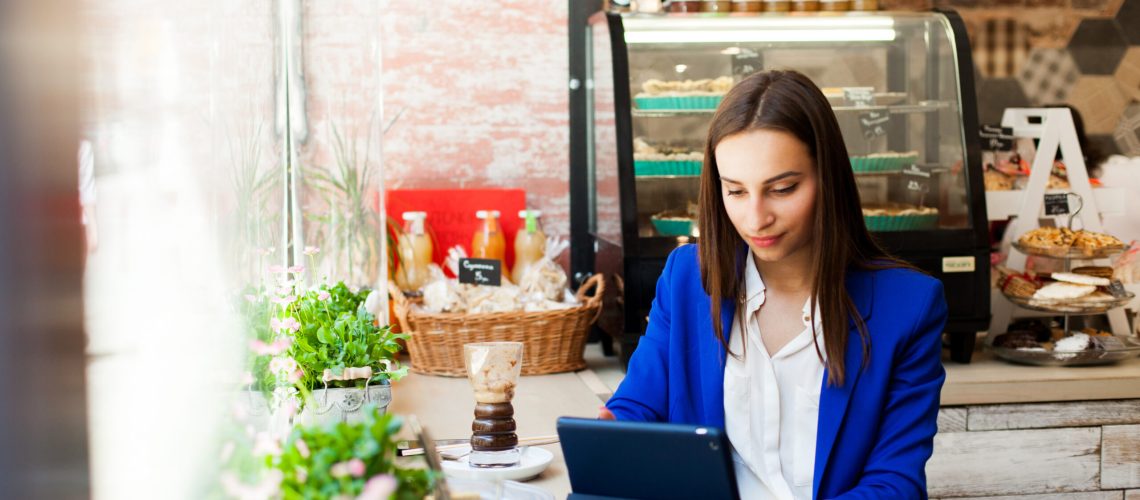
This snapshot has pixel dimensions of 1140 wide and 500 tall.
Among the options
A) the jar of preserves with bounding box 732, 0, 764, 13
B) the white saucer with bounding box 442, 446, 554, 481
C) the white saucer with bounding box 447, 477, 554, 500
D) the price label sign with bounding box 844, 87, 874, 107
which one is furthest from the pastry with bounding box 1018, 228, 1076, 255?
the white saucer with bounding box 447, 477, 554, 500

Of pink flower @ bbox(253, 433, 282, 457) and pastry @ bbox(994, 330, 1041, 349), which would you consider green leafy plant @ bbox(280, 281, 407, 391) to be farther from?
pastry @ bbox(994, 330, 1041, 349)

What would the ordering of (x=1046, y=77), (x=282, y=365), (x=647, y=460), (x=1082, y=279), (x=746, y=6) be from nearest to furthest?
(x=647, y=460) → (x=282, y=365) → (x=1082, y=279) → (x=746, y=6) → (x=1046, y=77)

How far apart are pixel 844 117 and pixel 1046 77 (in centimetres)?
87

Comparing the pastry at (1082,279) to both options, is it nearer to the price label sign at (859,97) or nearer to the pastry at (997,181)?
the pastry at (997,181)

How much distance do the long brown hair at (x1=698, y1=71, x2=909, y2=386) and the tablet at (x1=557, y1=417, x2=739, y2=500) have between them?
0.48m

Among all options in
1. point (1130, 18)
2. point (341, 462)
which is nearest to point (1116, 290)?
point (1130, 18)

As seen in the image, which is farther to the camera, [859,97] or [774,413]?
[859,97]

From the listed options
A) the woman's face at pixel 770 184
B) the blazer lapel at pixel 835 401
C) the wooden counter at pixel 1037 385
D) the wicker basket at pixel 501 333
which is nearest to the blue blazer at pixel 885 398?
the blazer lapel at pixel 835 401

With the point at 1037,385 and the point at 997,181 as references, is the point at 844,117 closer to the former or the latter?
the point at 997,181

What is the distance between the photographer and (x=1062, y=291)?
10.9 feet

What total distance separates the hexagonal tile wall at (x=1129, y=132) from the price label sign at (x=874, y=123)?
0.99m

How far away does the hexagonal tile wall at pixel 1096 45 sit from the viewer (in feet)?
12.5

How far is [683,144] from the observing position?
3.46m

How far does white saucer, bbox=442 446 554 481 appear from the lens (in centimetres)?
175
